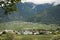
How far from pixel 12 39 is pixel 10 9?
15.2m

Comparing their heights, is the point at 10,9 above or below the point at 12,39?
above

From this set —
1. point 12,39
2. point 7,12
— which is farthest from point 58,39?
point 7,12

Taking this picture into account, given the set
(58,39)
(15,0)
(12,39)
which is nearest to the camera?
(15,0)

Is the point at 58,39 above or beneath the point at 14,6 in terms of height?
beneath

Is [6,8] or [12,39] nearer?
[6,8]

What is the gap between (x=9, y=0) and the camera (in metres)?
16.4

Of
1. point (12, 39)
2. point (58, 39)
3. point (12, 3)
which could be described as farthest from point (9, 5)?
point (58, 39)

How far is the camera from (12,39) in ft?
104

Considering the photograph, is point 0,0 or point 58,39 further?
point 58,39

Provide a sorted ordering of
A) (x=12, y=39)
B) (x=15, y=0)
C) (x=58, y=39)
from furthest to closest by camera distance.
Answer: (x=58, y=39), (x=12, y=39), (x=15, y=0)

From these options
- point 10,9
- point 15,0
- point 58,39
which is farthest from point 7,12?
point 58,39

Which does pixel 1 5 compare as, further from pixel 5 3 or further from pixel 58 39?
pixel 58 39

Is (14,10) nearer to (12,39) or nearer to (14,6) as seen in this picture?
(14,6)

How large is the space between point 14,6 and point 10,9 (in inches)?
15.3
